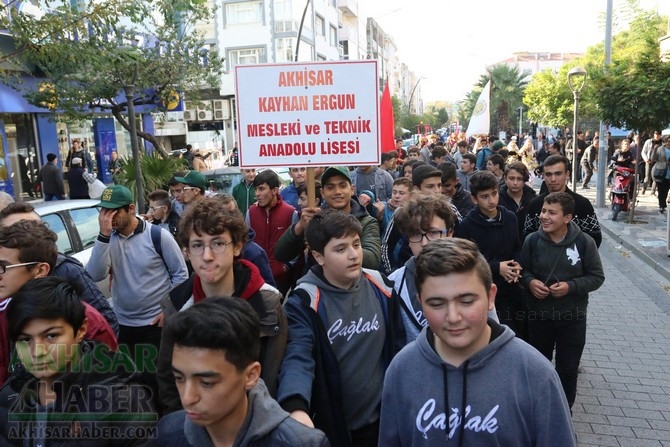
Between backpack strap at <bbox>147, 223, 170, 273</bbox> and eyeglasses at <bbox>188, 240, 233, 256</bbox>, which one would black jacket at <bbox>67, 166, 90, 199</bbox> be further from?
eyeglasses at <bbox>188, 240, 233, 256</bbox>

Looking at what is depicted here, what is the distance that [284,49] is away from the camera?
40812mm

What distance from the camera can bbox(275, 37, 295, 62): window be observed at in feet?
133

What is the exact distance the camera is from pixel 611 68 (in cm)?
1271

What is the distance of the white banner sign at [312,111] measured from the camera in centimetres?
412

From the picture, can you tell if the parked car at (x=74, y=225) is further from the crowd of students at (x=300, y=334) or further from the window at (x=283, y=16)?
the window at (x=283, y=16)

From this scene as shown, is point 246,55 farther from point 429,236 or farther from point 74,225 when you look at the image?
point 429,236

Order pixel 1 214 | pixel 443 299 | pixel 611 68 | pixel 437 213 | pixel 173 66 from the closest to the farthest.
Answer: pixel 443 299, pixel 437 213, pixel 1 214, pixel 611 68, pixel 173 66

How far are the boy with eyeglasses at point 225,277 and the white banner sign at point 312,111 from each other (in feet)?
4.54

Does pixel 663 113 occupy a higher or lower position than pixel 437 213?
higher

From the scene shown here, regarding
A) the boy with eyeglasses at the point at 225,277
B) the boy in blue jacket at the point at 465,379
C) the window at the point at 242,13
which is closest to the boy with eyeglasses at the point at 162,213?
the boy with eyeglasses at the point at 225,277

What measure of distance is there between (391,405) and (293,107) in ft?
8.59

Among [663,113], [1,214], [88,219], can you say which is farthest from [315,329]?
[663,113]

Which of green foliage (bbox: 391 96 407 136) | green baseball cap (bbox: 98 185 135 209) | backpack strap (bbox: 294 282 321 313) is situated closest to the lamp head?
green baseball cap (bbox: 98 185 135 209)

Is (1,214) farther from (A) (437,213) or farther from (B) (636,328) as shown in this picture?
(B) (636,328)
